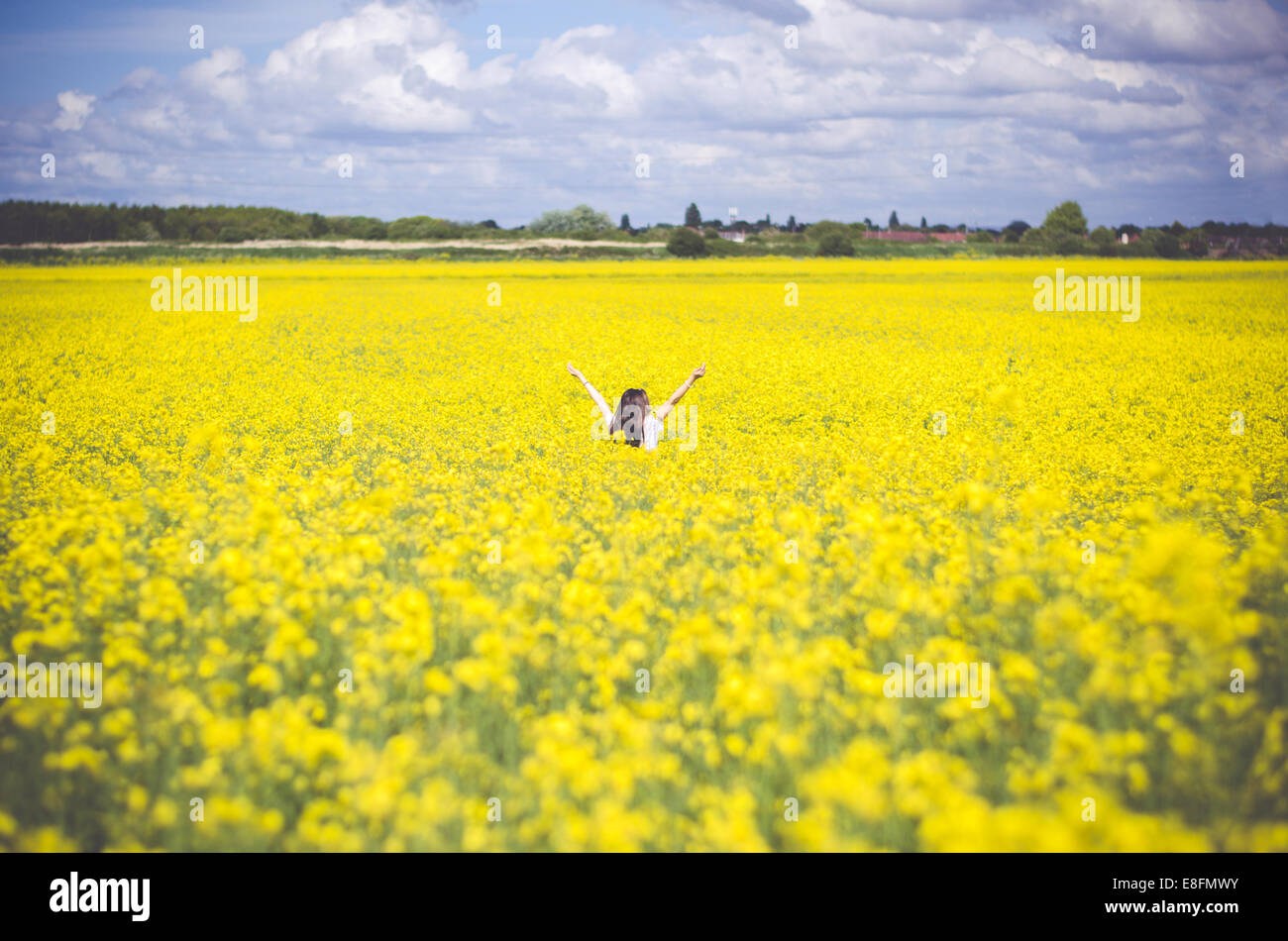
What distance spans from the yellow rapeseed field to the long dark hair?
16.7 inches

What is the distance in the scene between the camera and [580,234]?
304ft

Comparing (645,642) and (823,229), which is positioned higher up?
(823,229)

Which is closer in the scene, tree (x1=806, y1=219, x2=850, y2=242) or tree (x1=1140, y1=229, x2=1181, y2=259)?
tree (x1=1140, y1=229, x2=1181, y2=259)

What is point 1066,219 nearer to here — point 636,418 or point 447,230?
point 447,230

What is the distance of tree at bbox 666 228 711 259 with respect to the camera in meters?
75.8

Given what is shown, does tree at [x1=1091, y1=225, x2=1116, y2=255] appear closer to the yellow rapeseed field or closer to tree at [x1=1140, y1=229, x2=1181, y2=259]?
tree at [x1=1140, y1=229, x2=1181, y2=259]

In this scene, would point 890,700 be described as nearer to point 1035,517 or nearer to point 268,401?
point 1035,517

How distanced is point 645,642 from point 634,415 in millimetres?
5093

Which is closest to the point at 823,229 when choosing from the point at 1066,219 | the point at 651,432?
the point at 1066,219

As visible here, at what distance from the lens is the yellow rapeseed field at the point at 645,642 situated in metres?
3.62

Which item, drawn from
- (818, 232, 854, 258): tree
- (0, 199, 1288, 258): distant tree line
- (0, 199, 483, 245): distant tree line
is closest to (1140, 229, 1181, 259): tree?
(0, 199, 1288, 258): distant tree line

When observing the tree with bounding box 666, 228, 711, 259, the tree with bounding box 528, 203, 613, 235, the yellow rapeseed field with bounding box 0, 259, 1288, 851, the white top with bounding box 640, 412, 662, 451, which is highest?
the tree with bounding box 528, 203, 613, 235

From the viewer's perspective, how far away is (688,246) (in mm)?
75750
